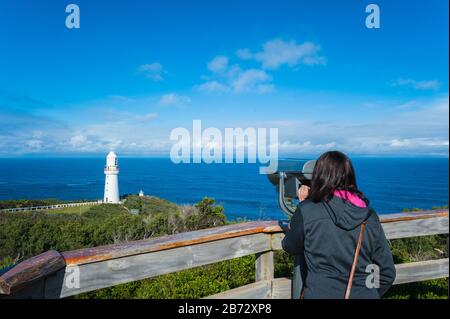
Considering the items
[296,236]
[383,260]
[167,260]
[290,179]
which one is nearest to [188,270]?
[167,260]

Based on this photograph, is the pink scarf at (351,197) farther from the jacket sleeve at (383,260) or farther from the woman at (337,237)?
the jacket sleeve at (383,260)

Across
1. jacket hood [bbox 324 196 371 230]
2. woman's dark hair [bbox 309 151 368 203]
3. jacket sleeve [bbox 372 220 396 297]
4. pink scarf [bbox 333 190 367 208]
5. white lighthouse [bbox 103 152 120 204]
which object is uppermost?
woman's dark hair [bbox 309 151 368 203]

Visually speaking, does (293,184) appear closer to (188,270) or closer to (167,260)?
(167,260)

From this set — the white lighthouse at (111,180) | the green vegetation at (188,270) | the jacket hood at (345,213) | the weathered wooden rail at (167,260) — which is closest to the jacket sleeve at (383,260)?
the jacket hood at (345,213)

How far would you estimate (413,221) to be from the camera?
8.43 feet

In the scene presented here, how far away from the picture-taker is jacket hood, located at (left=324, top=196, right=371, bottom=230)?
1609mm

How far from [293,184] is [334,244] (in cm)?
45

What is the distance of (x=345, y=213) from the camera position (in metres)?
1.63

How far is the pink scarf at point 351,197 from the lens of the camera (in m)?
1.67

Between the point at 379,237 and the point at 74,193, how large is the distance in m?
61.7

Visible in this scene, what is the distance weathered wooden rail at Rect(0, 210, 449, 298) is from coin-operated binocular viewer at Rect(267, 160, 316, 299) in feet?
0.66

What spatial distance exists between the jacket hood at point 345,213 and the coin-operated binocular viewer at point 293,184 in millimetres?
275

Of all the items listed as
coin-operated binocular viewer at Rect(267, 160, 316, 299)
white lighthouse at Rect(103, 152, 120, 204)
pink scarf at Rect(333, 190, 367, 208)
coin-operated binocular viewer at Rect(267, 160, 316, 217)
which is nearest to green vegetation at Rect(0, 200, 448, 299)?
coin-operated binocular viewer at Rect(267, 160, 316, 299)

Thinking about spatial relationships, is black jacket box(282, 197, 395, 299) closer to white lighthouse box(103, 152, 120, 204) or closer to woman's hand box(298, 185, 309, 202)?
woman's hand box(298, 185, 309, 202)
